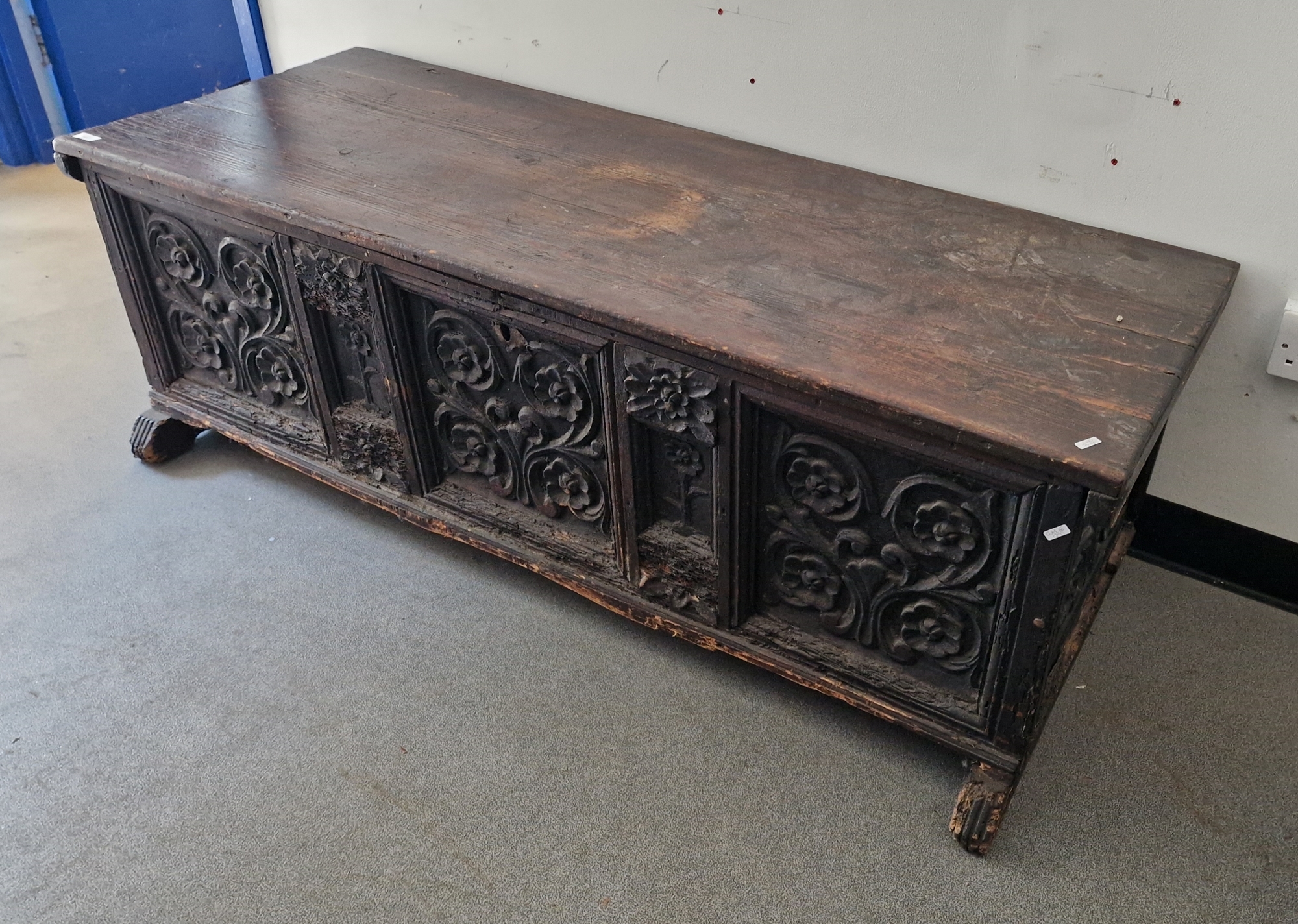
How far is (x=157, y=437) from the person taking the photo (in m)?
2.30

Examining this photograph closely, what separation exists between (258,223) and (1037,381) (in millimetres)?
1234

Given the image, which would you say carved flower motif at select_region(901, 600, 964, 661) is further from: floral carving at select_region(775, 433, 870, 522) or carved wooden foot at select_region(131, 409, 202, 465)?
carved wooden foot at select_region(131, 409, 202, 465)

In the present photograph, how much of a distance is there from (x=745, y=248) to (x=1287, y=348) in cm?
81

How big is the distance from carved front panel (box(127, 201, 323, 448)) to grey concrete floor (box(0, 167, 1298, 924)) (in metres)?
0.21

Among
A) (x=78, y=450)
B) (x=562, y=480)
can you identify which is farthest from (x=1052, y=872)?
(x=78, y=450)

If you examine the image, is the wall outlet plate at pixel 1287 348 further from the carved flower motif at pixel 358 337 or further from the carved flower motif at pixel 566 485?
the carved flower motif at pixel 358 337

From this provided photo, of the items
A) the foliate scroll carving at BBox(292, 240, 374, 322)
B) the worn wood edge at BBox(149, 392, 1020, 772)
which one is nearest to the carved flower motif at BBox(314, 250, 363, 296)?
the foliate scroll carving at BBox(292, 240, 374, 322)

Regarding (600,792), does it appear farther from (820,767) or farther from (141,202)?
(141,202)

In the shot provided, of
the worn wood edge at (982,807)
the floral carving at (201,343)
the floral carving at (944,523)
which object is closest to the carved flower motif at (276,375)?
the floral carving at (201,343)

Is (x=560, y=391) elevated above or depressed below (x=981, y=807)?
above

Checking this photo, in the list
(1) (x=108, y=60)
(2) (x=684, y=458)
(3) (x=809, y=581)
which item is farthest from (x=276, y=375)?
(1) (x=108, y=60)

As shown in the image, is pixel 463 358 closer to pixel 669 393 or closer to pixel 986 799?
pixel 669 393

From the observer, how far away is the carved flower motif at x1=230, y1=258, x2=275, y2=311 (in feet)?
6.47

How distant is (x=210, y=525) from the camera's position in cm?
218
